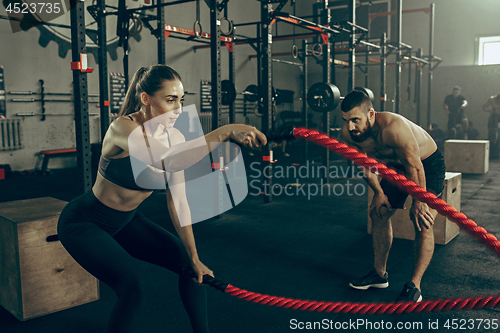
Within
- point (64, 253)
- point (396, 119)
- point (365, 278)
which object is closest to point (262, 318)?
point (365, 278)

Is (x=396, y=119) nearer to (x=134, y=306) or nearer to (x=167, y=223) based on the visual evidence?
(x=134, y=306)

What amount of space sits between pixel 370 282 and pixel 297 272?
461 millimetres

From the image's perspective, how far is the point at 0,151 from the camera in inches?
256

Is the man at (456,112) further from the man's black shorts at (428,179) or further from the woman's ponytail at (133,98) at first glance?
the woman's ponytail at (133,98)

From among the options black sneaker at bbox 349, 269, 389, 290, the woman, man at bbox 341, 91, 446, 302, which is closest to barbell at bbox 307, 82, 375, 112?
man at bbox 341, 91, 446, 302

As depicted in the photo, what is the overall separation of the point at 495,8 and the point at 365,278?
11790 mm

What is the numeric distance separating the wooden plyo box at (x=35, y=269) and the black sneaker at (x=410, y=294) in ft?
5.33

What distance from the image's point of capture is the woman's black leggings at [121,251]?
130cm

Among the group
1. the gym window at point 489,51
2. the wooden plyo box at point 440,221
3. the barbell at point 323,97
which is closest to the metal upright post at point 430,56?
the gym window at point 489,51

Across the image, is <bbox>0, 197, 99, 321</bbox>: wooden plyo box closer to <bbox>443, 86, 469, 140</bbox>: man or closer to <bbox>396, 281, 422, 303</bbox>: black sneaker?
<bbox>396, 281, 422, 303</bbox>: black sneaker

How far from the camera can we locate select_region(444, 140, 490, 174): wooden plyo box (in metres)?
6.55

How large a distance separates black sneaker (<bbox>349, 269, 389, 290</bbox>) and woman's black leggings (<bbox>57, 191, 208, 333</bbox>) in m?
1.15

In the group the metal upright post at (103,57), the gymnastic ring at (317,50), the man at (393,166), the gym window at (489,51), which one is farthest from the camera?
the gym window at (489,51)

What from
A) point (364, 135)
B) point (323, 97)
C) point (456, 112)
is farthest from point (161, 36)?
point (456, 112)
